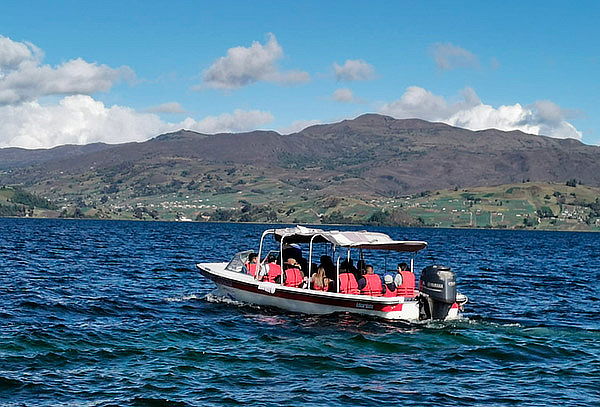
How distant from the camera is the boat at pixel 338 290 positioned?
28.9 metres

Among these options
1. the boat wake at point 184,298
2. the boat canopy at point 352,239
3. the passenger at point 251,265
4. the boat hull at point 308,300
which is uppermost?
the boat canopy at point 352,239

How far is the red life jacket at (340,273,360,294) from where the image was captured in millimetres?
30641

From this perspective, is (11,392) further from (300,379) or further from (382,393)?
(382,393)

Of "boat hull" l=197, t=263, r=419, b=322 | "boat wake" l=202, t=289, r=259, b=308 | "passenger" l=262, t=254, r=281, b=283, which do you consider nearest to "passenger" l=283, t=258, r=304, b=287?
"passenger" l=262, t=254, r=281, b=283

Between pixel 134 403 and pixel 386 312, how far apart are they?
13290 millimetres

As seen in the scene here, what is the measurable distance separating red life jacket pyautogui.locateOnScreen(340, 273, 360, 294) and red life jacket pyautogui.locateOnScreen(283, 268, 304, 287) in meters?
2.49

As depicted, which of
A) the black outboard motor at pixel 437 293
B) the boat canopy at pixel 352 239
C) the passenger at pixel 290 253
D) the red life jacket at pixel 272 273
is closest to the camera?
the black outboard motor at pixel 437 293

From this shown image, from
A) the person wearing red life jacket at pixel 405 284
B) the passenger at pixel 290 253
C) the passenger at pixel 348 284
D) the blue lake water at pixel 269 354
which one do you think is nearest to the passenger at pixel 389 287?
the person wearing red life jacket at pixel 405 284

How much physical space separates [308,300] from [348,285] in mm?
1805

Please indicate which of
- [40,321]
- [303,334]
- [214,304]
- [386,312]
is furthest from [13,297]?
[386,312]

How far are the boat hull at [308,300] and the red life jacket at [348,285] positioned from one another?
836 mm

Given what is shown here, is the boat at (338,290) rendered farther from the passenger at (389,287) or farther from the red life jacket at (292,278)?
the passenger at (389,287)

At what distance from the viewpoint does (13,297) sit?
3516 centimetres

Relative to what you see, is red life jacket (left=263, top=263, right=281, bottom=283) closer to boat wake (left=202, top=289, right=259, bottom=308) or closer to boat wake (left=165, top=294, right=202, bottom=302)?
Answer: boat wake (left=202, top=289, right=259, bottom=308)
